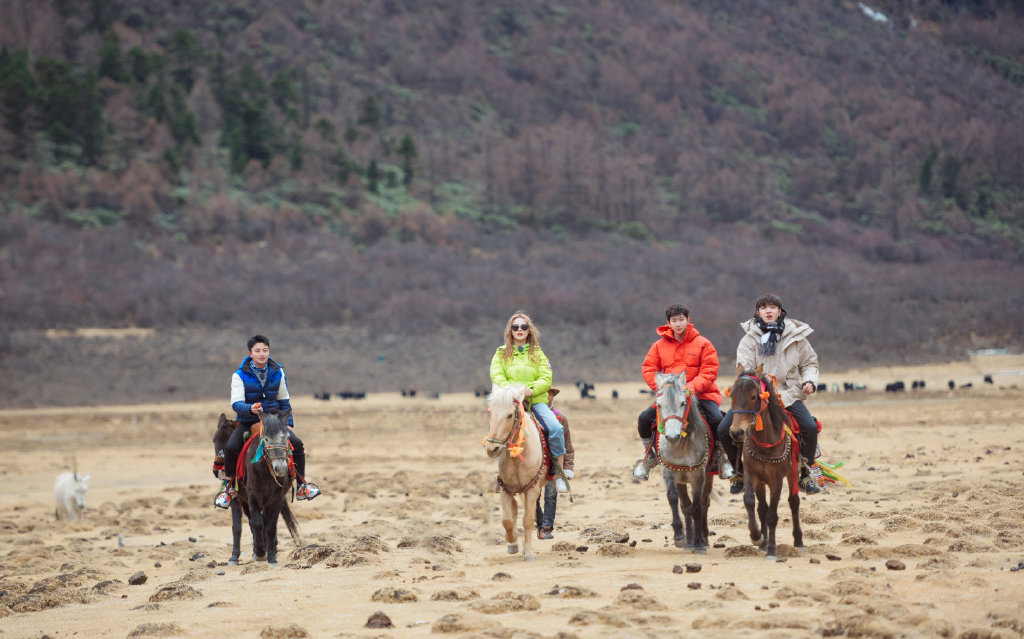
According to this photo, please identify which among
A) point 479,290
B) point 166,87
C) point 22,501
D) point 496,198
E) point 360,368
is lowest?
point 22,501

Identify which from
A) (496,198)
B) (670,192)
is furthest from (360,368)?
(670,192)

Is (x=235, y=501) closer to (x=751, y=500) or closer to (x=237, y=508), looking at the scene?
(x=237, y=508)

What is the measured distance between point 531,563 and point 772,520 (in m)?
2.48

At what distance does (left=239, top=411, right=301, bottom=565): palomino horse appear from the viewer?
35.2 feet

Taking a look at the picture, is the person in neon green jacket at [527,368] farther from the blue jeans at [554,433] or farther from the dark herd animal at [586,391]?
the dark herd animal at [586,391]

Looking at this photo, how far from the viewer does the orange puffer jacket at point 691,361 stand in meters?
10.7

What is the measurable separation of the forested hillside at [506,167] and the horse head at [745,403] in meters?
41.7

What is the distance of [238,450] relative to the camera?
11414mm

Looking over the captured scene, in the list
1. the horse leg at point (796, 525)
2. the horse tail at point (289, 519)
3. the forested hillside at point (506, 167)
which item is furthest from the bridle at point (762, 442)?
the forested hillside at point (506, 167)

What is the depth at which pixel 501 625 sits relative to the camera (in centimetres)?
741

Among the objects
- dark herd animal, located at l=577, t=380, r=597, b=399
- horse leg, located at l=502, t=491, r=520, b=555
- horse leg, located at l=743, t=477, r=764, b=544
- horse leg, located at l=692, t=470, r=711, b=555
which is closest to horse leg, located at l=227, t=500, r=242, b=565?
horse leg, located at l=502, t=491, r=520, b=555

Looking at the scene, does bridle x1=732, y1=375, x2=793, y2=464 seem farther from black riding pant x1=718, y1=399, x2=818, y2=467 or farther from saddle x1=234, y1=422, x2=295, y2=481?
saddle x1=234, y1=422, x2=295, y2=481

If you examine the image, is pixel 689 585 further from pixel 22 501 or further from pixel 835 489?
pixel 22 501

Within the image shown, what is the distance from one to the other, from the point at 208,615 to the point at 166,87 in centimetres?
8475
